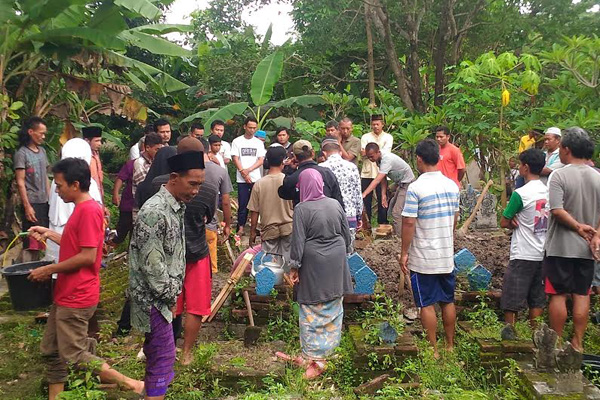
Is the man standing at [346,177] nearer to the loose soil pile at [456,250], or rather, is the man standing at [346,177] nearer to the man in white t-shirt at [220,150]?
the loose soil pile at [456,250]

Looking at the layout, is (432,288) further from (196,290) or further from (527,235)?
(196,290)

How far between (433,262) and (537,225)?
3.47 ft

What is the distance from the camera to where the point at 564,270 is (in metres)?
4.56

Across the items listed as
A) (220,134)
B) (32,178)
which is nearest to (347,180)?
(220,134)

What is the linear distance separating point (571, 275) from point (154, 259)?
3335mm

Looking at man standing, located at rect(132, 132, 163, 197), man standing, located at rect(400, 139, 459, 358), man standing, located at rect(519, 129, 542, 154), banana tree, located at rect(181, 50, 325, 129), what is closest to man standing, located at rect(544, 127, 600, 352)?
man standing, located at rect(400, 139, 459, 358)

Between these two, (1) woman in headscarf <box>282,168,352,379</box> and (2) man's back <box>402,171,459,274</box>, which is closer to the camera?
(1) woman in headscarf <box>282,168,352,379</box>

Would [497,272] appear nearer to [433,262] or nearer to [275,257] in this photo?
[433,262]

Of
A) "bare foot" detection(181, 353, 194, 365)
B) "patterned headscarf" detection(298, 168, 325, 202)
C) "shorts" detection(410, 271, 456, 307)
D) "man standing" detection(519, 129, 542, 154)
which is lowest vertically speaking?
"bare foot" detection(181, 353, 194, 365)

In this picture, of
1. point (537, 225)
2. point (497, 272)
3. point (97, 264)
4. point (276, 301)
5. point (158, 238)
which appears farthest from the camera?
point (497, 272)

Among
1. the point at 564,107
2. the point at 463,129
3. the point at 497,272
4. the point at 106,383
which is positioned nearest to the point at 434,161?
the point at 497,272

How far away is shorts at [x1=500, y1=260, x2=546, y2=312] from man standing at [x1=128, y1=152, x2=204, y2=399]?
306 cm

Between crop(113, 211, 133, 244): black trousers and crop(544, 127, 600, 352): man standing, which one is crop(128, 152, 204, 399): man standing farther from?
crop(113, 211, 133, 244): black trousers

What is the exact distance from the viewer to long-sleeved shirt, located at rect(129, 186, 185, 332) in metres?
3.12
